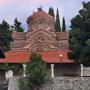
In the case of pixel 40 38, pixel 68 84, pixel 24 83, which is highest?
pixel 40 38

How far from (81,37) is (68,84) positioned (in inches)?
365

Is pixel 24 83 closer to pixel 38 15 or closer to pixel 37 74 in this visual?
pixel 37 74

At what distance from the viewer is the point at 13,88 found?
1316 inches

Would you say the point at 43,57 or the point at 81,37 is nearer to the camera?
the point at 81,37

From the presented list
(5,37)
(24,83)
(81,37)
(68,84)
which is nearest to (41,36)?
(5,37)

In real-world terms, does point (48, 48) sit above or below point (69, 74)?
above

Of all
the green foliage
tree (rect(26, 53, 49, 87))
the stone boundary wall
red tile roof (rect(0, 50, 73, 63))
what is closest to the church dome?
red tile roof (rect(0, 50, 73, 63))

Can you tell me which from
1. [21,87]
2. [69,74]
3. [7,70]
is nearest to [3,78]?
[7,70]

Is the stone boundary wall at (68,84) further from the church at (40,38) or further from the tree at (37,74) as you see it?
the church at (40,38)

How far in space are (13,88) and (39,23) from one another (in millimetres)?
26295

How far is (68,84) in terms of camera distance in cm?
3259

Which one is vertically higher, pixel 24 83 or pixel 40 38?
pixel 40 38

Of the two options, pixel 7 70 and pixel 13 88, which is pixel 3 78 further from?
pixel 13 88

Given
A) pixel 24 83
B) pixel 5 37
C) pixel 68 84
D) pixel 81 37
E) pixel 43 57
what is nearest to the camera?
pixel 68 84
